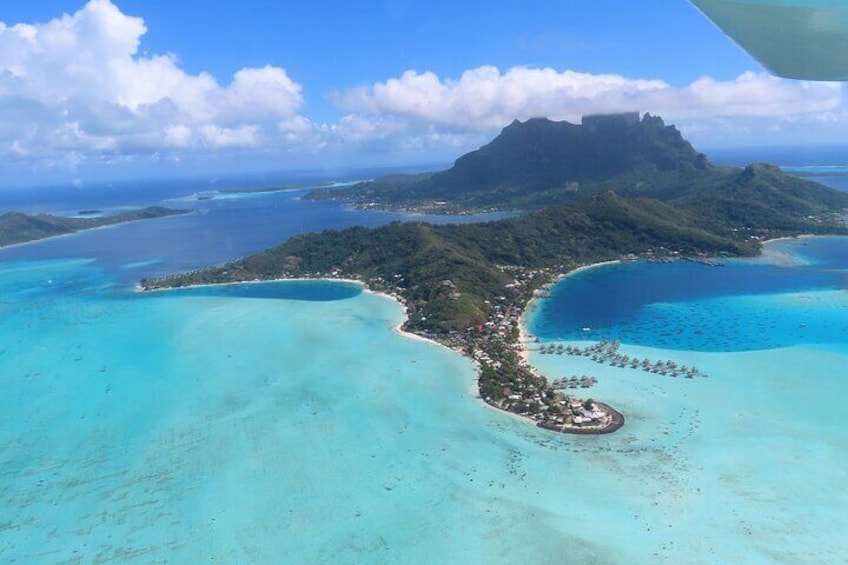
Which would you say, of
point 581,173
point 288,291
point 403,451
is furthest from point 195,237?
point 403,451

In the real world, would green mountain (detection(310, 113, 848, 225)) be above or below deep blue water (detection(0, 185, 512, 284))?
above

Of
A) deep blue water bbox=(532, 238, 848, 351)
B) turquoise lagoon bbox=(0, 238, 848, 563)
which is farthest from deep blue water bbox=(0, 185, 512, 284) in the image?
deep blue water bbox=(532, 238, 848, 351)

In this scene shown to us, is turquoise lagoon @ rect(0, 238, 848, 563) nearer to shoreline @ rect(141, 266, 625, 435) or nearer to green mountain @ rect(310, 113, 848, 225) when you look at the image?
shoreline @ rect(141, 266, 625, 435)

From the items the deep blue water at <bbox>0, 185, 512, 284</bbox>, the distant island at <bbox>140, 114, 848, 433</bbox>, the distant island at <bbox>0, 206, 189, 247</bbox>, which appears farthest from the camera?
the distant island at <bbox>0, 206, 189, 247</bbox>

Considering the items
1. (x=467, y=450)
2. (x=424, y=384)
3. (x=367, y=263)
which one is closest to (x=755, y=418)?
(x=467, y=450)

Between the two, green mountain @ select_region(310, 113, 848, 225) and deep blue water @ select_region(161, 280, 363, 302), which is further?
green mountain @ select_region(310, 113, 848, 225)

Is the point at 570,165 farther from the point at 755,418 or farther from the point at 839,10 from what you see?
the point at 839,10

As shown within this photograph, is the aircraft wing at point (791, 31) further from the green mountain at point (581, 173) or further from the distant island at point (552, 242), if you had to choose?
the green mountain at point (581, 173)
